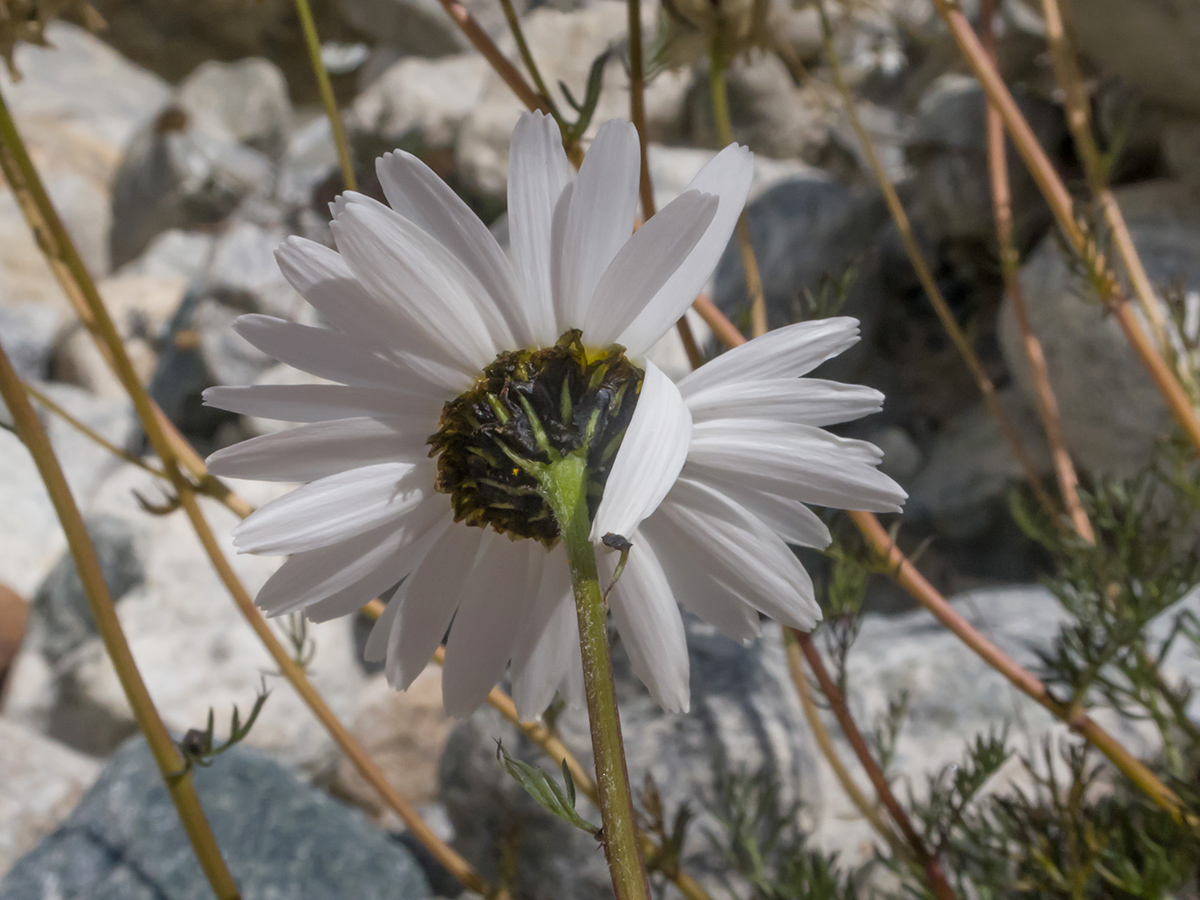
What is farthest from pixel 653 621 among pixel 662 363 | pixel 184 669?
pixel 184 669

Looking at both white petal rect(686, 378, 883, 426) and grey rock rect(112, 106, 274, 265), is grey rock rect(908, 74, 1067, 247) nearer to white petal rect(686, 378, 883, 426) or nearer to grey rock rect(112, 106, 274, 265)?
white petal rect(686, 378, 883, 426)

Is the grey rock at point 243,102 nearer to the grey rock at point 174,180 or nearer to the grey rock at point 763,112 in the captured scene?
the grey rock at point 174,180

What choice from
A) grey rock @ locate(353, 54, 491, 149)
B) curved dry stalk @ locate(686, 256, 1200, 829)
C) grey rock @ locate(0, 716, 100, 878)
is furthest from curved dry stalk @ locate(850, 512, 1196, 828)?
grey rock @ locate(353, 54, 491, 149)

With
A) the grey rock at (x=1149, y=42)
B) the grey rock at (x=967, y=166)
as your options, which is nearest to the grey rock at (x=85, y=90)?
the grey rock at (x=967, y=166)

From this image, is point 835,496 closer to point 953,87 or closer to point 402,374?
point 402,374

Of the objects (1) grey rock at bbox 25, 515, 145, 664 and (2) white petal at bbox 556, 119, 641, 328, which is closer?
(2) white petal at bbox 556, 119, 641, 328

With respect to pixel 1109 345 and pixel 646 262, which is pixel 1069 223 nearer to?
pixel 646 262

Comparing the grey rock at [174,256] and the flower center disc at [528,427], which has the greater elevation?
the grey rock at [174,256]
